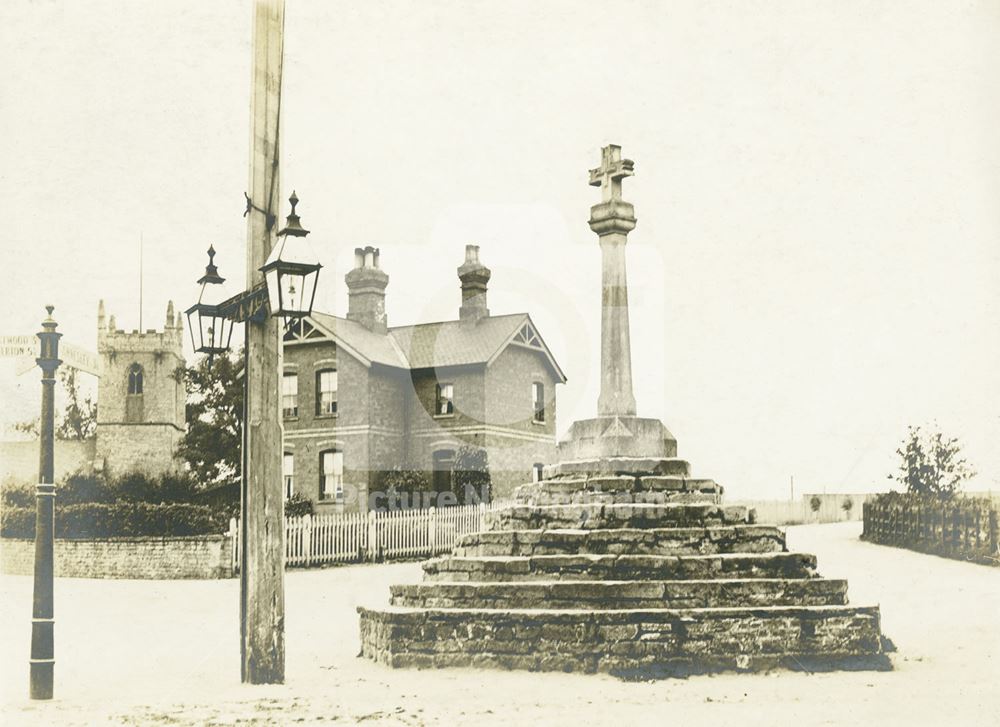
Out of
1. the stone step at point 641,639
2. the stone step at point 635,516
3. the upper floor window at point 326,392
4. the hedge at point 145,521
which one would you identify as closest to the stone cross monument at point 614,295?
the stone step at point 635,516

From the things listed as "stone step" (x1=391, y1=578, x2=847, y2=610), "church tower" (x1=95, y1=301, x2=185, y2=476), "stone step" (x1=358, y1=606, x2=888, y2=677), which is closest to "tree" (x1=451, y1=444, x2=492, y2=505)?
"church tower" (x1=95, y1=301, x2=185, y2=476)

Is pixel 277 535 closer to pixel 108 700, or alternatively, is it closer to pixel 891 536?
pixel 108 700

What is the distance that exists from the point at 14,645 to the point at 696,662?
25.0 feet

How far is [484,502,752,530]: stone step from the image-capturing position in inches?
435

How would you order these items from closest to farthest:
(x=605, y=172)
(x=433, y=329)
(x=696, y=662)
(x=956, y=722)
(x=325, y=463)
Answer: (x=956, y=722)
(x=696, y=662)
(x=605, y=172)
(x=325, y=463)
(x=433, y=329)

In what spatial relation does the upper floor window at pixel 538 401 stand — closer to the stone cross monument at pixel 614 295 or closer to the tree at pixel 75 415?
the tree at pixel 75 415

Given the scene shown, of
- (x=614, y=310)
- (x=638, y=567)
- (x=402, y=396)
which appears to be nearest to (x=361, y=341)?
(x=402, y=396)

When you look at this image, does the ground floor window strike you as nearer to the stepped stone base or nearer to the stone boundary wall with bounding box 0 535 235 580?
the stone boundary wall with bounding box 0 535 235 580

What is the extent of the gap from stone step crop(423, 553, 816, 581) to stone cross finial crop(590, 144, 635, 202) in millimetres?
4606

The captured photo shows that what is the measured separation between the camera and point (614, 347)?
12625 mm

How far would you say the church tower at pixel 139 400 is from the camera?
38656 mm

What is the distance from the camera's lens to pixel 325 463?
3216 centimetres

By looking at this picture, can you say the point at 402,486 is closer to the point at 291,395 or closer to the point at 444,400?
the point at 444,400

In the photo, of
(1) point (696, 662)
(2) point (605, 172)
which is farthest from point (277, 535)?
(2) point (605, 172)
